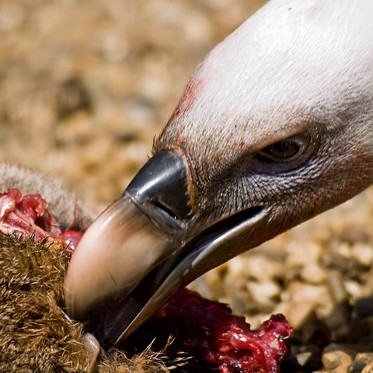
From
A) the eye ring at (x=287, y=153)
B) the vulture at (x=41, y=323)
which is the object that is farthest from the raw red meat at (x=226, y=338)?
the eye ring at (x=287, y=153)

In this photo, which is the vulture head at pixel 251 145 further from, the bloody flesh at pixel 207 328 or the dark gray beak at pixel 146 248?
the bloody flesh at pixel 207 328

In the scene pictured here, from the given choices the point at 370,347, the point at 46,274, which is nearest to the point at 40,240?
the point at 46,274

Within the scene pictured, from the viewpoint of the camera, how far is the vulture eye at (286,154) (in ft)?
9.97

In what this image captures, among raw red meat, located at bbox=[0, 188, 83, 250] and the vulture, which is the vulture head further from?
raw red meat, located at bbox=[0, 188, 83, 250]

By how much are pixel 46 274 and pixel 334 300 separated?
128 centimetres

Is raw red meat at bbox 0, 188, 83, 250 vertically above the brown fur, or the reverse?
raw red meat at bbox 0, 188, 83, 250

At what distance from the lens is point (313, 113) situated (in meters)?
3.02

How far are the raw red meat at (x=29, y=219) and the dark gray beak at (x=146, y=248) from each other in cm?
21

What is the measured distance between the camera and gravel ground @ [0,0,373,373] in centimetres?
364

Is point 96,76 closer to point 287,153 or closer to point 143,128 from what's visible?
point 143,128

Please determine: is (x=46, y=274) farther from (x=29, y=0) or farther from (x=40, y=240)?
(x=29, y=0)

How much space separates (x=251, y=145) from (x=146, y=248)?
428mm

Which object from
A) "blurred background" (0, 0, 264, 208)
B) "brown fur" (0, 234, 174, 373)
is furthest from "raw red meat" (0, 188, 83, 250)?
"blurred background" (0, 0, 264, 208)

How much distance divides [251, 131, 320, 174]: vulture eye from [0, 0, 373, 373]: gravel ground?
55 centimetres
